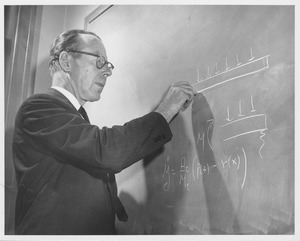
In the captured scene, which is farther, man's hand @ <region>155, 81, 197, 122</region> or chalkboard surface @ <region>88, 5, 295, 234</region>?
man's hand @ <region>155, 81, 197, 122</region>

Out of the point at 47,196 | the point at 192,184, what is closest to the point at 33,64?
the point at 47,196

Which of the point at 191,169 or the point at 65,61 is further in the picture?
the point at 65,61

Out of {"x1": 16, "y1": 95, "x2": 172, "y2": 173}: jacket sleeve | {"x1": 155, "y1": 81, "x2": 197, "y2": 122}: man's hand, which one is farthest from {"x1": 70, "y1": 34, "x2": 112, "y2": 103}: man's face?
{"x1": 155, "y1": 81, "x2": 197, "y2": 122}: man's hand

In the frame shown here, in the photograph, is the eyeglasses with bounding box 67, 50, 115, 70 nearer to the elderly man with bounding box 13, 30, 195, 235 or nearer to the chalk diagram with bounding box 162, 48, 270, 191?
the elderly man with bounding box 13, 30, 195, 235

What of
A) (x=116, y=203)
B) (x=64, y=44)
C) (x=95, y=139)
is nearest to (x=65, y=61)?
(x=64, y=44)

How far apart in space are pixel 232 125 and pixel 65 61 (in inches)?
23.8

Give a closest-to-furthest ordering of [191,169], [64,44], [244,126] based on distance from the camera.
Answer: [244,126]
[191,169]
[64,44]

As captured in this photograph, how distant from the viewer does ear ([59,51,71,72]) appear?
4.96 ft

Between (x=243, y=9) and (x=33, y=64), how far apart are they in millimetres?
820

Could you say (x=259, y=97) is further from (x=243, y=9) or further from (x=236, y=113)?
(x=243, y=9)

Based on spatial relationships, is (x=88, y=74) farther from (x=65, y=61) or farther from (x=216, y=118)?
(x=216, y=118)

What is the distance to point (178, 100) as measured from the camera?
4.47ft

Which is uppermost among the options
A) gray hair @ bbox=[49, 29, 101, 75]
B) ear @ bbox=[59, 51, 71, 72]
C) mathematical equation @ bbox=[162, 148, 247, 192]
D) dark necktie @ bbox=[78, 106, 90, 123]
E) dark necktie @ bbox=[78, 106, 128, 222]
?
gray hair @ bbox=[49, 29, 101, 75]
